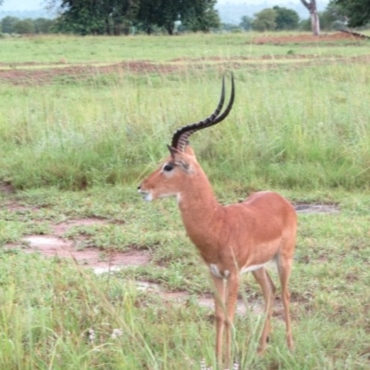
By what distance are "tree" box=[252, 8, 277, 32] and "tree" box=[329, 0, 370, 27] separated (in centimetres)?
2423

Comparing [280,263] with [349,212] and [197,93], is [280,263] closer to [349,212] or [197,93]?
[349,212]

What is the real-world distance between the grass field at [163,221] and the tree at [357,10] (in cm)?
1887

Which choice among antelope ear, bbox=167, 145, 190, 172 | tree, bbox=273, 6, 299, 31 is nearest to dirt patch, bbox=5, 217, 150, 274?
antelope ear, bbox=167, 145, 190, 172

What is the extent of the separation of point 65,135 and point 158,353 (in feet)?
15.7

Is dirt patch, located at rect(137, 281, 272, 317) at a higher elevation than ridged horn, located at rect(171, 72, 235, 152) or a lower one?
lower

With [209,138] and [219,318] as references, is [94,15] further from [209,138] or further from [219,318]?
[219,318]

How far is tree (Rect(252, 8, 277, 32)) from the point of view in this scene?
5494 cm

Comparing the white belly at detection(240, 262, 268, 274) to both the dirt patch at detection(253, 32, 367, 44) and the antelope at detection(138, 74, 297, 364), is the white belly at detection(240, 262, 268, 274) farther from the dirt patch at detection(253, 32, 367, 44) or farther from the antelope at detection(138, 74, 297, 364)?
the dirt patch at detection(253, 32, 367, 44)

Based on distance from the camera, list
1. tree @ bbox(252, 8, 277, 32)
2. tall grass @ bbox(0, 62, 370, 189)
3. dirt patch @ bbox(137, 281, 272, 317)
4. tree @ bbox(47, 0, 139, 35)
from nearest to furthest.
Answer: dirt patch @ bbox(137, 281, 272, 317), tall grass @ bbox(0, 62, 370, 189), tree @ bbox(47, 0, 139, 35), tree @ bbox(252, 8, 277, 32)

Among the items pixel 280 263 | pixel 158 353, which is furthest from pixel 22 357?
pixel 280 263

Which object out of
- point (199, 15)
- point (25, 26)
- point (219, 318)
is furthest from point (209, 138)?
point (25, 26)

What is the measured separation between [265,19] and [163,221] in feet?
172

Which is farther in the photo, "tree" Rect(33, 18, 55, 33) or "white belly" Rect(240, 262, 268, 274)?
"tree" Rect(33, 18, 55, 33)

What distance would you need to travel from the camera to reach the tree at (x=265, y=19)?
54938 mm
